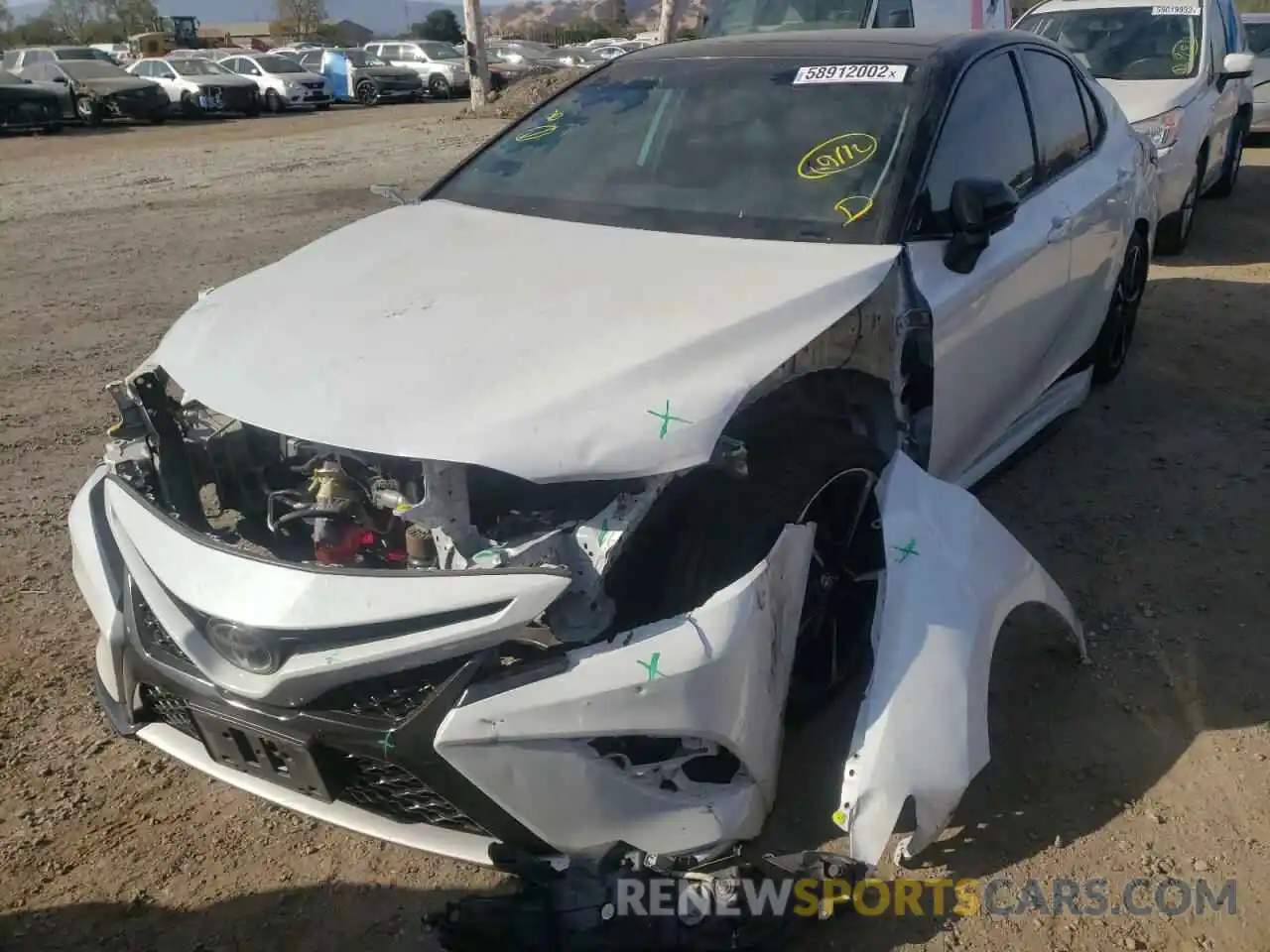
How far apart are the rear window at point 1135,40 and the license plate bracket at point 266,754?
7.77 m

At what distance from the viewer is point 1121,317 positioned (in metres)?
5.18

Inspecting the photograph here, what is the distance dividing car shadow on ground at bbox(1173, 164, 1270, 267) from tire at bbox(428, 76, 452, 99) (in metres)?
22.2

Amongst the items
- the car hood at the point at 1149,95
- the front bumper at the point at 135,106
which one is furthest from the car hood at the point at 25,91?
the car hood at the point at 1149,95

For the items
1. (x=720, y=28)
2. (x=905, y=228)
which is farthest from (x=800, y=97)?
(x=720, y=28)

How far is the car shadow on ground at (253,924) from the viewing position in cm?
232

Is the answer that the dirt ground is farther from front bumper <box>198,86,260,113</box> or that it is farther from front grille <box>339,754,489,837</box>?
front bumper <box>198,86,260,113</box>

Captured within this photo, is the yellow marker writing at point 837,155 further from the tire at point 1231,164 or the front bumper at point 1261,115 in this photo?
the front bumper at point 1261,115

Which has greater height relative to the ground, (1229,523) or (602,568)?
(602,568)

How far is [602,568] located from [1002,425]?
2.17m

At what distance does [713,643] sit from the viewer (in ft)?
6.80

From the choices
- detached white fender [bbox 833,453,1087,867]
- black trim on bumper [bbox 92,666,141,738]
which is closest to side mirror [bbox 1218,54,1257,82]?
detached white fender [bbox 833,453,1087,867]

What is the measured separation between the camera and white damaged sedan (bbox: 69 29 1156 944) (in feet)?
6.78

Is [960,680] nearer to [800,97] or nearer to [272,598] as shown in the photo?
[272,598]

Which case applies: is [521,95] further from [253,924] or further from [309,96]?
[253,924]
